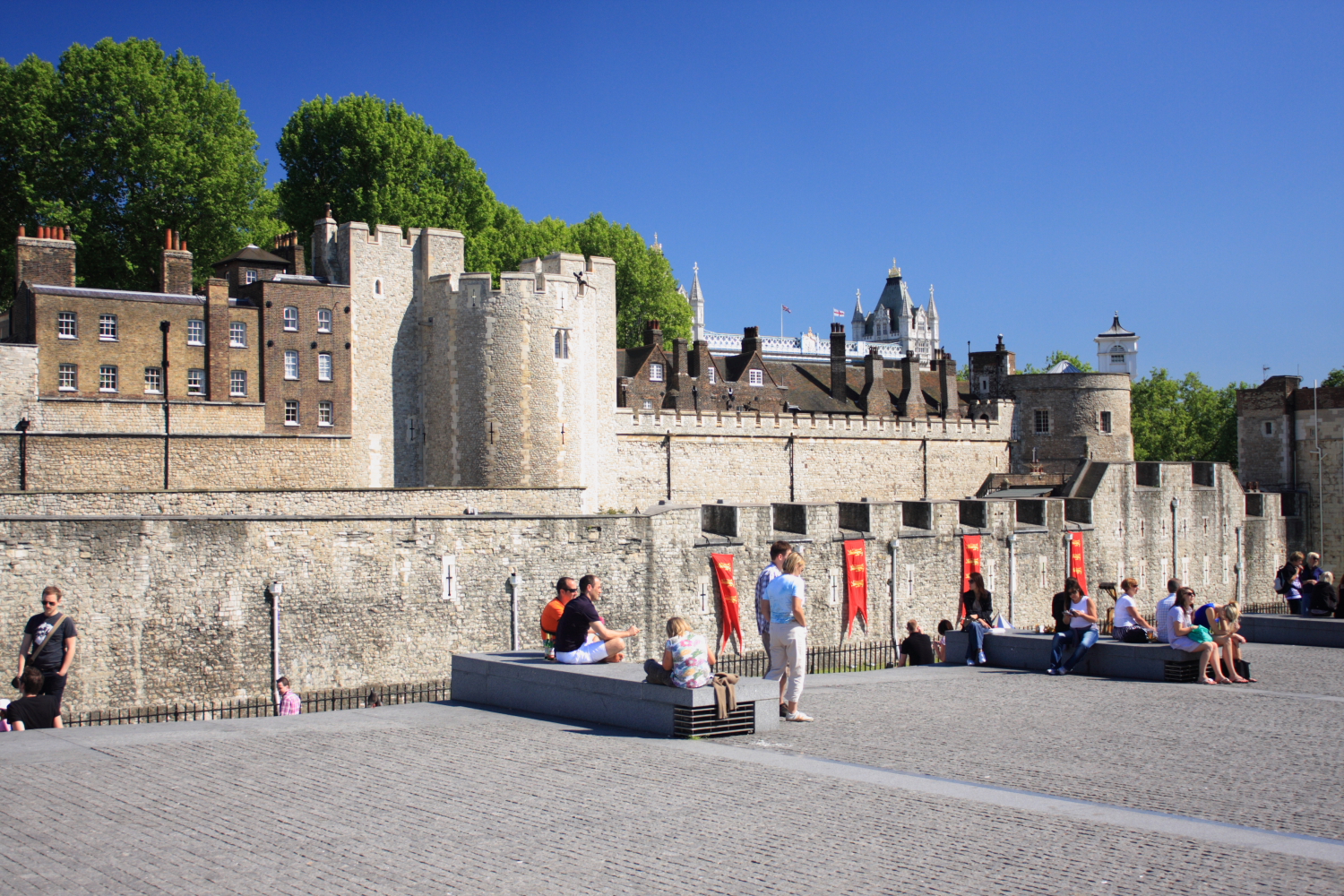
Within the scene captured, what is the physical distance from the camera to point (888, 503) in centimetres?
3006

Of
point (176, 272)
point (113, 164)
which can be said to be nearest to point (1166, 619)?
point (176, 272)

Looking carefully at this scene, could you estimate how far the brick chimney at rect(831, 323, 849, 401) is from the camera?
56500 mm

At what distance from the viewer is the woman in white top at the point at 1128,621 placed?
15.0 meters

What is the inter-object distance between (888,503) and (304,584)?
1458 centimetres

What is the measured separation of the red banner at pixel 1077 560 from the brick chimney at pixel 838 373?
860 inches

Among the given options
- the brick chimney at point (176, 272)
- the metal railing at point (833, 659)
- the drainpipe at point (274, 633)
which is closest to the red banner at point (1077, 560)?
the metal railing at point (833, 659)

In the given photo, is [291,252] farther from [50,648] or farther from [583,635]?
[583,635]

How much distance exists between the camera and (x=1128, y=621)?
50.3ft

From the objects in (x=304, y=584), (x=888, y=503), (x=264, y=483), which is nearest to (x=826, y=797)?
(x=304, y=584)

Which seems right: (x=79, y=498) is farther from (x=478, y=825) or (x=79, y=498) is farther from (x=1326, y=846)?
(x=1326, y=846)

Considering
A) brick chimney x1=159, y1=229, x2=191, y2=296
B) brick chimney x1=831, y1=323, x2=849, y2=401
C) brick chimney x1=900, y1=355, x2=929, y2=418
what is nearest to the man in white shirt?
brick chimney x1=159, y1=229, x2=191, y2=296

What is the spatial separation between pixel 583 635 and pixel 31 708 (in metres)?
5.02

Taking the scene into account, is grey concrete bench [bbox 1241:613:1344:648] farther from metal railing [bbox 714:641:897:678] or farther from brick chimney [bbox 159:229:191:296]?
brick chimney [bbox 159:229:191:296]

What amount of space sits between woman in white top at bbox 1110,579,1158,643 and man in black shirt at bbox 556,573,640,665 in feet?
22.8
